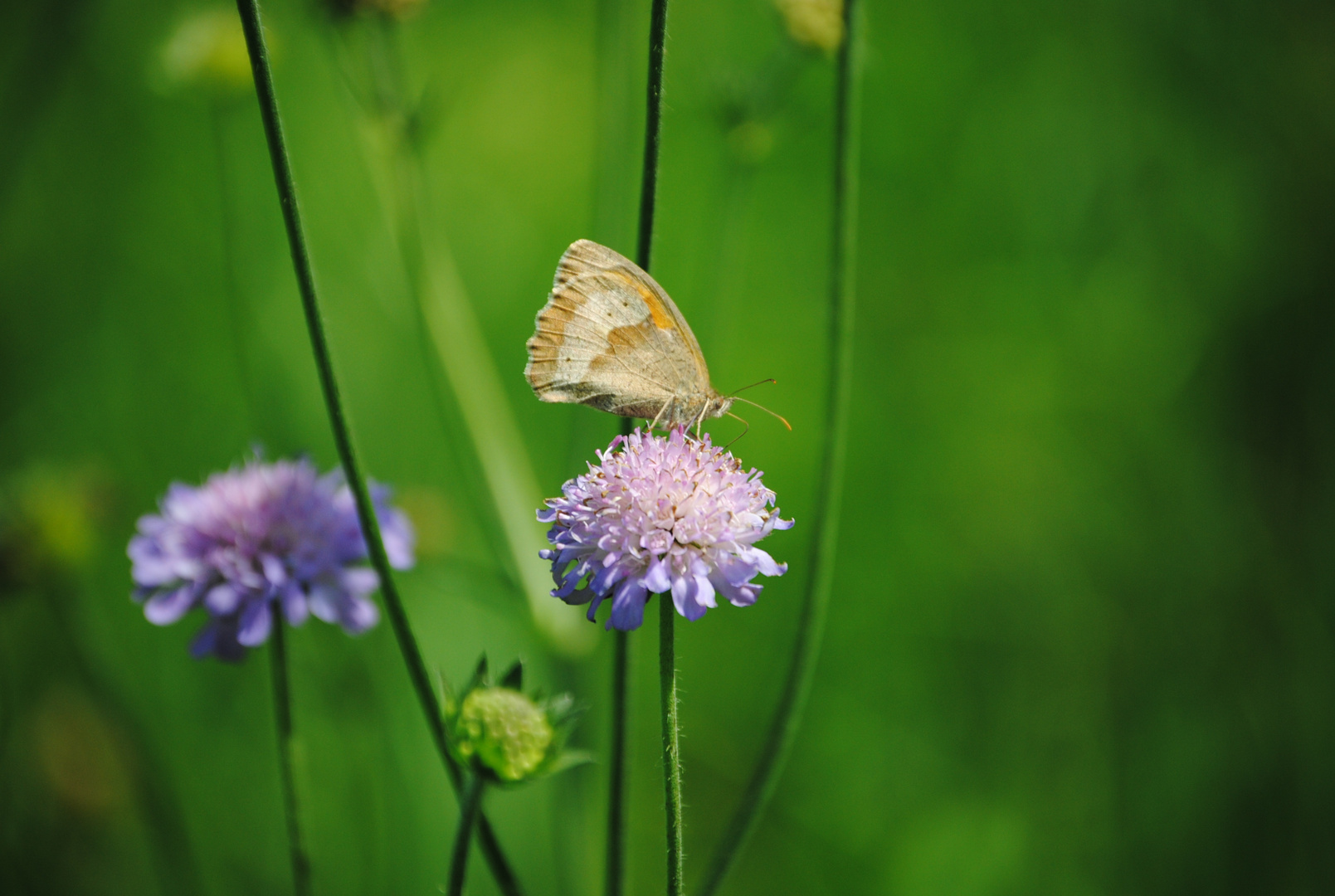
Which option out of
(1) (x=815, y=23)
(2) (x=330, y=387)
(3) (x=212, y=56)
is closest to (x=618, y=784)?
(2) (x=330, y=387)

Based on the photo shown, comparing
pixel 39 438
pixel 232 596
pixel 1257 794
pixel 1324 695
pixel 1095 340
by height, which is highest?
pixel 1095 340

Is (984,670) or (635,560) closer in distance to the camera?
(635,560)

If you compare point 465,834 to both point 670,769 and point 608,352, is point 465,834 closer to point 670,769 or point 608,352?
point 670,769

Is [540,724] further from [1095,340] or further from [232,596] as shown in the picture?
[1095,340]

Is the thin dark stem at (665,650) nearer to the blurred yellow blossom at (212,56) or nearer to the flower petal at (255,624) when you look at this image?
the flower petal at (255,624)

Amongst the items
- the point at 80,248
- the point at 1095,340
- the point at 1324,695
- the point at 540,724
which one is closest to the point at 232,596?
the point at 540,724

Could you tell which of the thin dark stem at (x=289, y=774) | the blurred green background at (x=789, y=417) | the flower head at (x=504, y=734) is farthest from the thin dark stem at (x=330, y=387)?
the blurred green background at (x=789, y=417)

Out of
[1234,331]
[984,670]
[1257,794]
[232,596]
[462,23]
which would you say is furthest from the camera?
[462,23]

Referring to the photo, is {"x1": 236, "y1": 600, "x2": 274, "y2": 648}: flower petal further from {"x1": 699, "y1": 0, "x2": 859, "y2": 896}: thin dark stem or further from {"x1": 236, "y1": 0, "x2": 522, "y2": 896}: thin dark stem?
{"x1": 699, "y1": 0, "x2": 859, "y2": 896}: thin dark stem
